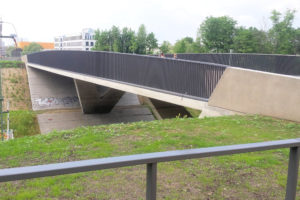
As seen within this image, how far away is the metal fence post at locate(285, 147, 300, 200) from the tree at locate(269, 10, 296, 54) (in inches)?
1413

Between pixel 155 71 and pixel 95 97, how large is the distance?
12444mm

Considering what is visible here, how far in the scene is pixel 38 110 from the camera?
26781 mm

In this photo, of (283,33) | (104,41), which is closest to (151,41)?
(104,41)

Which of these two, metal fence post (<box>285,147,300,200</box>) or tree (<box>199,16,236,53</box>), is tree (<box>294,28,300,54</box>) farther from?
metal fence post (<box>285,147,300,200</box>)

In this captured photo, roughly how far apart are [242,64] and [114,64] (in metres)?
9.52

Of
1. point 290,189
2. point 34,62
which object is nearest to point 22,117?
point 34,62

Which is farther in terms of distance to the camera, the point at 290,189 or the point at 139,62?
the point at 139,62

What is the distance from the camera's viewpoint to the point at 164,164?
4445 millimetres

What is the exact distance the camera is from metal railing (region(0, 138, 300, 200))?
146 cm

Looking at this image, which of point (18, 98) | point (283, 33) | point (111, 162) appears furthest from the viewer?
point (283, 33)

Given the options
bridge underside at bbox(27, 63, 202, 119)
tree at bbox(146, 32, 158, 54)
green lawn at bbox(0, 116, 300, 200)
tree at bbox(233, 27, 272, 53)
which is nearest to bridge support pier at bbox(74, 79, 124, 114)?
bridge underside at bbox(27, 63, 202, 119)

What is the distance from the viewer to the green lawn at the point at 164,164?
3494 mm

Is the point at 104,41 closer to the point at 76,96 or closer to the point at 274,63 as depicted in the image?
the point at 76,96

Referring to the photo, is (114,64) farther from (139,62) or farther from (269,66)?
(269,66)
